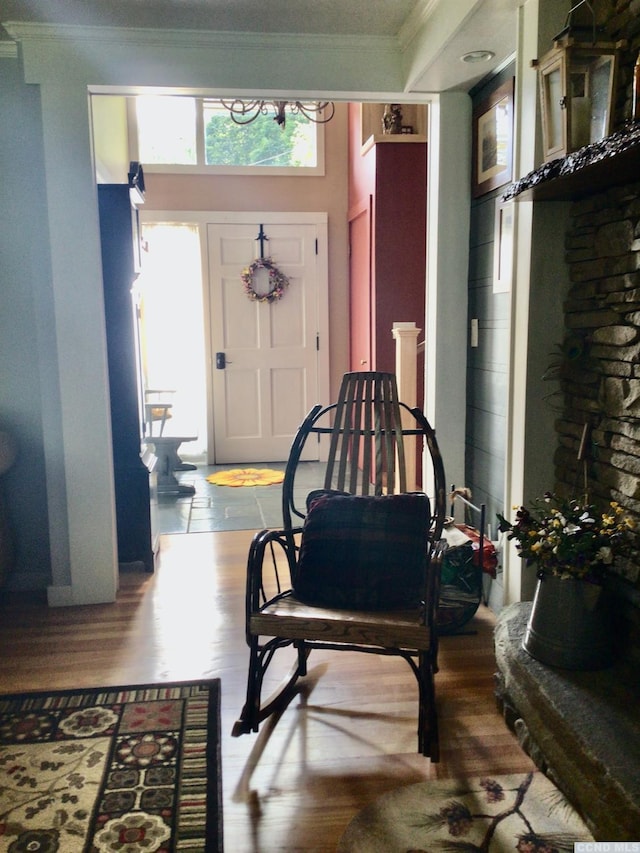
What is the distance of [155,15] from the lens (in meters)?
2.88

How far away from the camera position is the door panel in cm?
608

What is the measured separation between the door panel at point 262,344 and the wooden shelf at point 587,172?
402 cm

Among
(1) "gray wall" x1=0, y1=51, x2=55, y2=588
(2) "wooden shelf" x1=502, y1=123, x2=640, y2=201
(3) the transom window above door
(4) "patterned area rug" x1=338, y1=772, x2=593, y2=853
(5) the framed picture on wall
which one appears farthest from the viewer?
(3) the transom window above door

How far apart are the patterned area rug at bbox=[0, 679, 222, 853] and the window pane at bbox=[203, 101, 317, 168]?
4700mm

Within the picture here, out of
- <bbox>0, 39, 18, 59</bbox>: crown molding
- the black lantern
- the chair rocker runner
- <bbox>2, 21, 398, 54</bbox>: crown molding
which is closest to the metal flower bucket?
the chair rocker runner

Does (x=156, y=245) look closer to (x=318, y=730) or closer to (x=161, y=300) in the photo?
(x=161, y=300)

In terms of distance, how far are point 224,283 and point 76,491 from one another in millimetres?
3224

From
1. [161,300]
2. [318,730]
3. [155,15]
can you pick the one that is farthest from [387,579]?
[161,300]

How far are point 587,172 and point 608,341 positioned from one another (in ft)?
1.70

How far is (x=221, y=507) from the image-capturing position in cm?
489

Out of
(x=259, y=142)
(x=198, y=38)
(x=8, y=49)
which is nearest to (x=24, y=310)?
(x=8, y=49)

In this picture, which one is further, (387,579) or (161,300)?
(161,300)

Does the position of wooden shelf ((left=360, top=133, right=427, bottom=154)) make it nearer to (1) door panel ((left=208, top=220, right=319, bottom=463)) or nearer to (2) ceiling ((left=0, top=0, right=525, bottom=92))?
(1) door panel ((left=208, top=220, right=319, bottom=463))

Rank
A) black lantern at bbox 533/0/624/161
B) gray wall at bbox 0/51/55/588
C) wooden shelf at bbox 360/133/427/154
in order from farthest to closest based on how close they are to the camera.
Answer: wooden shelf at bbox 360/133/427/154 < gray wall at bbox 0/51/55/588 < black lantern at bbox 533/0/624/161
